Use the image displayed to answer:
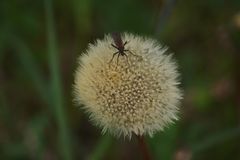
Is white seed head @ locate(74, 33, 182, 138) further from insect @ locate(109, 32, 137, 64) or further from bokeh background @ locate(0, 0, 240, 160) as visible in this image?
bokeh background @ locate(0, 0, 240, 160)

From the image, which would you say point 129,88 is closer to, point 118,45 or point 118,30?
point 118,45

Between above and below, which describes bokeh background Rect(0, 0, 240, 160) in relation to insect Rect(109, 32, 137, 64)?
above

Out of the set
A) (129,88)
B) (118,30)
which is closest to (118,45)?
(129,88)

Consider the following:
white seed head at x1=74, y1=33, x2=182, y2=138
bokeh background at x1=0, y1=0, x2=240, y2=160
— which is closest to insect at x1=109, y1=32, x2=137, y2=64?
white seed head at x1=74, y1=33, x2=182, y2=138
